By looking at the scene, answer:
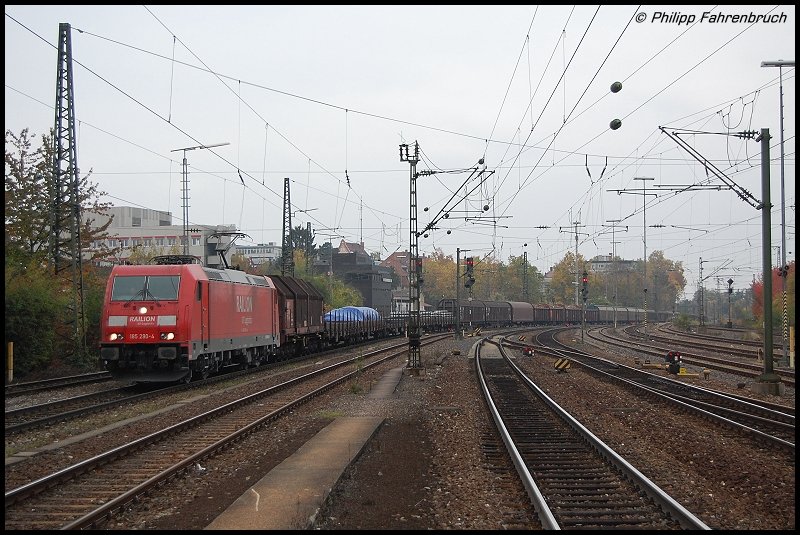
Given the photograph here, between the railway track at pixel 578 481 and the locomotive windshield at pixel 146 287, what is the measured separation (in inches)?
371

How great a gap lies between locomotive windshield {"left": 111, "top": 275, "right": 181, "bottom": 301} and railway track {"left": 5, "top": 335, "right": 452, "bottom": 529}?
4926mm

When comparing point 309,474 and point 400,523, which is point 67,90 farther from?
point 400,523

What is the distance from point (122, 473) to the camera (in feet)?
32.8

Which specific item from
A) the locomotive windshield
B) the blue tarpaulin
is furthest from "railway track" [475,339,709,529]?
the blue tarpaulin

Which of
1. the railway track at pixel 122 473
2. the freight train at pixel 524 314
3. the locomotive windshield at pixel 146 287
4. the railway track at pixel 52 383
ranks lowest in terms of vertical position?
the railway track at pixel 52 383

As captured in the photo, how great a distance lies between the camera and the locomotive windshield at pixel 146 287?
20.1 meters

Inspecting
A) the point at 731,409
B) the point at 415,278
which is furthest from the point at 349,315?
the point at 731,409

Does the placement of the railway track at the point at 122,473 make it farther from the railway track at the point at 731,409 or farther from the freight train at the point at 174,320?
the railway track at the point at 731,409

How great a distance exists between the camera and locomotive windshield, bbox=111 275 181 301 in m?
20.1

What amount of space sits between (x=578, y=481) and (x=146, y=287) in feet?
46.6

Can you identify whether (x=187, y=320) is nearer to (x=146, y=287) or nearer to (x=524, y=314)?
(x=146, y=287)

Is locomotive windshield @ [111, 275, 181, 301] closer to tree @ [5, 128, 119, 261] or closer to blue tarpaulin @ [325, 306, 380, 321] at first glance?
tree @ [5, 128, 119, 261]

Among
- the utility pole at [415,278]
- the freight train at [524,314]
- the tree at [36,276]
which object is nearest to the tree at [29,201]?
the tree at [36,276]

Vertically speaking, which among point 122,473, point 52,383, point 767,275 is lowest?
point 52,383
